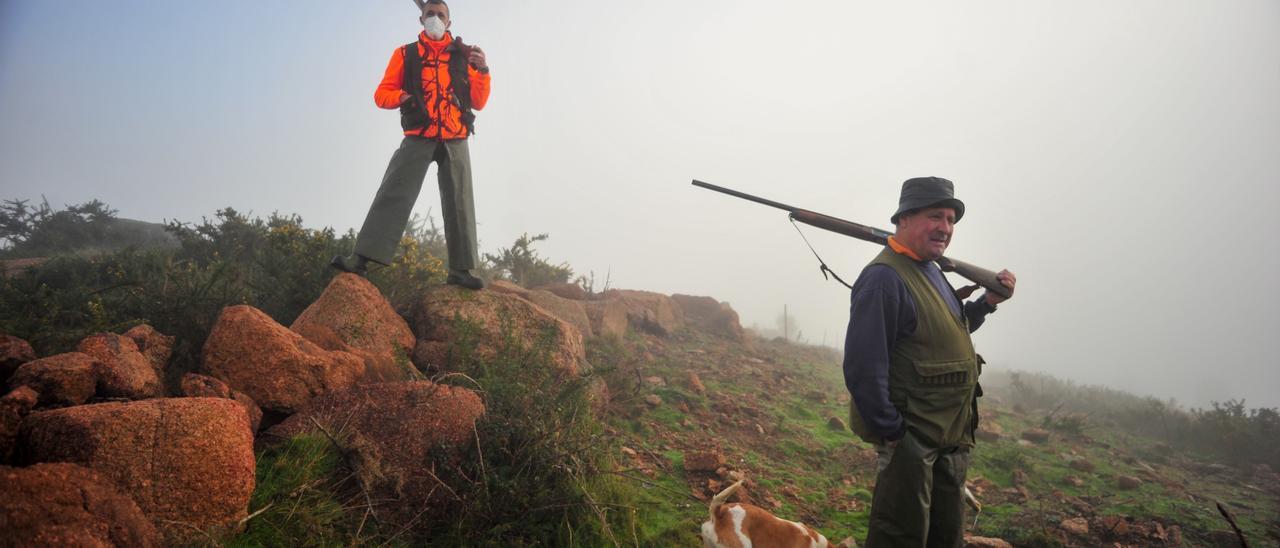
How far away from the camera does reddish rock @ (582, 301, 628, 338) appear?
7.75 meters

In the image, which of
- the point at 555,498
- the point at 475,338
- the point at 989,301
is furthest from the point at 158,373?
the point at 989,301

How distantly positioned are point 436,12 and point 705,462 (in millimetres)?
4469

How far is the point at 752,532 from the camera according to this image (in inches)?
101

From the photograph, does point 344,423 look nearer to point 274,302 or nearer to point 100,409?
point 100,409

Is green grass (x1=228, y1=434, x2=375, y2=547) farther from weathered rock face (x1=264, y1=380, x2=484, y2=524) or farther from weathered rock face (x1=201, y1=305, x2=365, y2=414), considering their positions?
weathered rock face (x1=201, y1=305, x2=365, y2=414)

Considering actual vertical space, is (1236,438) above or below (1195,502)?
above

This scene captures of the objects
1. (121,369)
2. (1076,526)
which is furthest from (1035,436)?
(121,369)

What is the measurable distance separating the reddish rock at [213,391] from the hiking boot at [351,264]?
5.06 feet

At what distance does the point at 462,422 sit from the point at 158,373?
1.57m

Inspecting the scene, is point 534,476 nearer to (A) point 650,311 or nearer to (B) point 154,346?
(B) point 154,346

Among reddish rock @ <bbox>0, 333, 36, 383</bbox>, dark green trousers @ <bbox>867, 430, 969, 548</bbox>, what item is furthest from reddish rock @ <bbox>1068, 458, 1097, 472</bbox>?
reddish rock @ <bbox>0, 333, 36, 383</bbox>

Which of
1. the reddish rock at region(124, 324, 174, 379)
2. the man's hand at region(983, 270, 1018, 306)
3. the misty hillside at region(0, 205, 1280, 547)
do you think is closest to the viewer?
the misty hillside at region(0, 205, 1280, 547)

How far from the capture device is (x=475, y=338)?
4145 mm

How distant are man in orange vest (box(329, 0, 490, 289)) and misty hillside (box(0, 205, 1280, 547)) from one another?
1.33 ft
